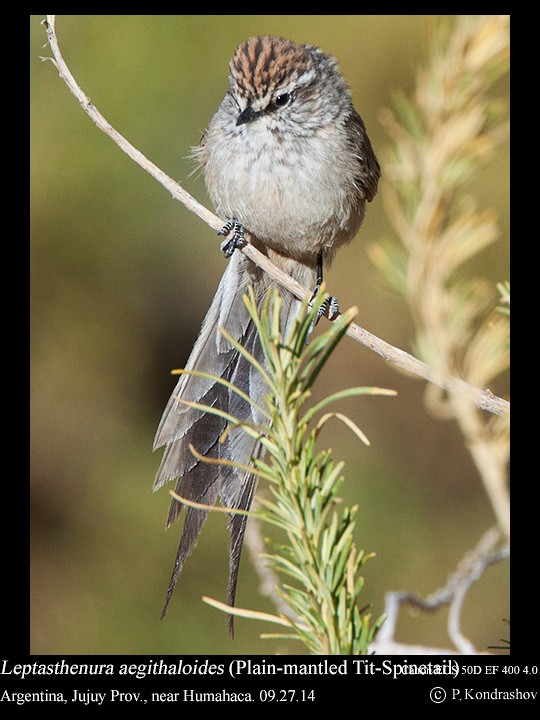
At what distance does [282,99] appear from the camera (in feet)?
7.04

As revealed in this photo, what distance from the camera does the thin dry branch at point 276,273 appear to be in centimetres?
→ 125

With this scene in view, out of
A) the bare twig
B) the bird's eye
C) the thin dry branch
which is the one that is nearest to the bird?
the bird's eye

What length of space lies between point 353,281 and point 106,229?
76 centimetres

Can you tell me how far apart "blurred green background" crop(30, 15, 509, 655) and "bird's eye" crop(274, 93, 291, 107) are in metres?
0.18

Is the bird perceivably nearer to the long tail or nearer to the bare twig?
the long tail

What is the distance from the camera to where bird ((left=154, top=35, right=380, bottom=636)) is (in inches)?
79.6

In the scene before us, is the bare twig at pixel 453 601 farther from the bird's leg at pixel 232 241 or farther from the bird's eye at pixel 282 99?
the bird's eye at pixel 282 99

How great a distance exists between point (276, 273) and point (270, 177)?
0.50m

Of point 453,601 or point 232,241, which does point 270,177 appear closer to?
point 232,241

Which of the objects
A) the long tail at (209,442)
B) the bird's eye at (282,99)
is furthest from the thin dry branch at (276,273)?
the bird's eye at (282,99)

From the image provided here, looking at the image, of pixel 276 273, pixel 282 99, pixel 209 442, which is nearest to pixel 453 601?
pixel 209 442

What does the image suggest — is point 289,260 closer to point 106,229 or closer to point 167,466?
point 106,229

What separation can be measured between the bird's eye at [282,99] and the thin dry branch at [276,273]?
1.75 feet

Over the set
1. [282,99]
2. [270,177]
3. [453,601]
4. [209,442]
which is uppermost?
[282,99]
